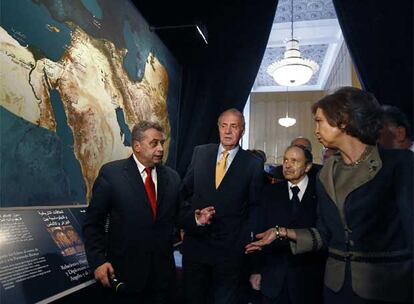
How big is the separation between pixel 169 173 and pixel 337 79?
275 inches

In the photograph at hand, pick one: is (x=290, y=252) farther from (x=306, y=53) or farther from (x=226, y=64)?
(x=306, y=53)

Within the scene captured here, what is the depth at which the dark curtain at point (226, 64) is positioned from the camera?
434 centimetres

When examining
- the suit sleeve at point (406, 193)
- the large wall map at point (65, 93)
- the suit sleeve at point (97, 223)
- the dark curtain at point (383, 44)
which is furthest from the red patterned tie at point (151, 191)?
the dark curtain at point (383, 44)

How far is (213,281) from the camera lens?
2539mm

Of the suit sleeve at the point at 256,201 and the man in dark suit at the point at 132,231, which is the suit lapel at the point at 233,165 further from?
the man in dark suit at the point at 132,231

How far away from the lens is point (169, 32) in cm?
430

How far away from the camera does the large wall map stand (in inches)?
79.4

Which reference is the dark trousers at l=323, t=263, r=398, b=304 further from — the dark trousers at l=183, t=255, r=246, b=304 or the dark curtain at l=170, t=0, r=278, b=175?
the dark curtain at l=170, t=0, r=278, b=175

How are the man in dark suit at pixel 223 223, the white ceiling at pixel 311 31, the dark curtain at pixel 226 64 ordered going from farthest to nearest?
1. the white ceiling at pixel 311 31
2. the dark curtain at pixel 226 64
3. the man in dark suit at pixel 223 223

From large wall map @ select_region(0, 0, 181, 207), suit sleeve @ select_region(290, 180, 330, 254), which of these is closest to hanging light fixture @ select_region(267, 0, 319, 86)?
large wall map @ select_region(0, 0, 181, 207)

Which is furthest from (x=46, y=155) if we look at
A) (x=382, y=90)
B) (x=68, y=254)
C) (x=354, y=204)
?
(x=382, y=90)

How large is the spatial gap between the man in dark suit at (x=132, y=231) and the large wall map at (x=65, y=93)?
0.42 metres

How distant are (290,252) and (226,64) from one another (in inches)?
107

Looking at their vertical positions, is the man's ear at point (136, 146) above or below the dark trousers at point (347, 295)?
above
